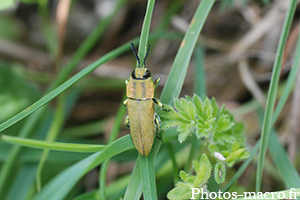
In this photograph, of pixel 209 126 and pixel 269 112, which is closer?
pixel 209 126

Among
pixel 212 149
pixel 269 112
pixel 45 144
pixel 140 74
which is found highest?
pixel 140 74

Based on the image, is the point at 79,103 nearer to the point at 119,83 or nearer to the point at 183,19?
the point at 119,83

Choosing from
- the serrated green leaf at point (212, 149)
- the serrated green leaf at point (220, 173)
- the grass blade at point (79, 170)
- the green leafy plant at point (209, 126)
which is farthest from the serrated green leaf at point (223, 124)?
the grass blade at point (79, 170)

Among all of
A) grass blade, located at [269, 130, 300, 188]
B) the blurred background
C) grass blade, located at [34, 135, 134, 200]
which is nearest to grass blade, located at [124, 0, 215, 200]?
grass blade, located at [34, 135, 134, 200]

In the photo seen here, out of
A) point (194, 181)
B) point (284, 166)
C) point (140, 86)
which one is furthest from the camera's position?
point (284, 166)

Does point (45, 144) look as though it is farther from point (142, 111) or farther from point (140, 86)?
point (140, 86)

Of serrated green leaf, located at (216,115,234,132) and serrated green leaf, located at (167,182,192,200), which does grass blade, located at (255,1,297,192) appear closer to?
serrated green leaf, located at (216,115,234,132)

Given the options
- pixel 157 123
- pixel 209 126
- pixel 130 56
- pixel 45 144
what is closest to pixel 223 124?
pixel 209 126
